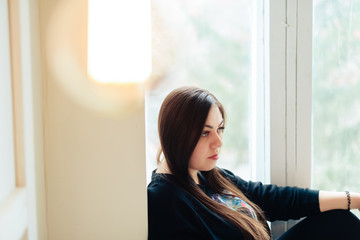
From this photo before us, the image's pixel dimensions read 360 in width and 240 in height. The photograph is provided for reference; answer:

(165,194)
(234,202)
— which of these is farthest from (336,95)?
(165,194)

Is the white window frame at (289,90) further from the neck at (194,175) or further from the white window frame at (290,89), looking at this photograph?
the neck at (194,175)

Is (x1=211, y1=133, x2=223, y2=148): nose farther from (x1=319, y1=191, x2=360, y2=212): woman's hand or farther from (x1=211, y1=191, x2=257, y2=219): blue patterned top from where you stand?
(x1=319, y1=191, x2=360, y2=212): woman's hand

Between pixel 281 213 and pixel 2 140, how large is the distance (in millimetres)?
1020

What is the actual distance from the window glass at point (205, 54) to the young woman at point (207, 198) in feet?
0.80

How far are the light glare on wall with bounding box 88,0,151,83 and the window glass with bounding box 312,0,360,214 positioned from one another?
814mm

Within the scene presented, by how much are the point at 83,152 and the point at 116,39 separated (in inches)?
12.9

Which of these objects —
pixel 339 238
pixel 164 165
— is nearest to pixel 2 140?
pixel 164 165

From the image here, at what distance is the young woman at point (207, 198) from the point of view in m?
1.09

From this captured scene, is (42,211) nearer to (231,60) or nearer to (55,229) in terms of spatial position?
(55,229)

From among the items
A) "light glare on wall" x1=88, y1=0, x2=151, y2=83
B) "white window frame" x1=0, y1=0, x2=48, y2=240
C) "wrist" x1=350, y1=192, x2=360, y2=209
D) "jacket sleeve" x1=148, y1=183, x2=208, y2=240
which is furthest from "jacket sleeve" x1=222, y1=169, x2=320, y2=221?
"white window frame" x1=0, y1=0, x2=48, y2=240

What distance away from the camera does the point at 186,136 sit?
1.13 meters

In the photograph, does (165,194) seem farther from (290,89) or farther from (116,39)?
(290,89)

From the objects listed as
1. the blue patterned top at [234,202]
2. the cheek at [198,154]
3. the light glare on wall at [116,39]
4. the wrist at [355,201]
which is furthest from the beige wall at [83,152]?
the wrist at [355,201]

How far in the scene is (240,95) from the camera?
1.54 meters
